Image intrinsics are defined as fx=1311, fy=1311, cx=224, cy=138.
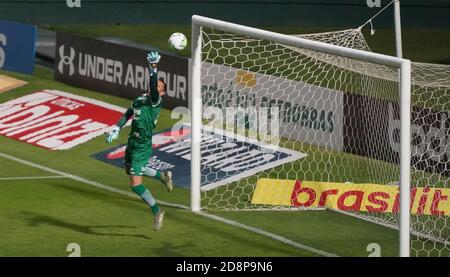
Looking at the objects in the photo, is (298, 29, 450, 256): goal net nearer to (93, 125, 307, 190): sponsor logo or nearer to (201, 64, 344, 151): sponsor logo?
(201, 64, 344, 151): sponsor logo

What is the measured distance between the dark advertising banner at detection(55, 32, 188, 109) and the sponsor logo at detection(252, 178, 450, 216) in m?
5.31

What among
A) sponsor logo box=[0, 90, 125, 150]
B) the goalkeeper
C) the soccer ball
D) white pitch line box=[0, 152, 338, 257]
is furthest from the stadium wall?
the goalkeeper

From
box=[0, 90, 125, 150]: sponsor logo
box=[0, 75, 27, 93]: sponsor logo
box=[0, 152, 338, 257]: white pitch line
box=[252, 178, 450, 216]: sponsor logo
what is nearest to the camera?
box=[0, 152, 338, 257]: white pitch line

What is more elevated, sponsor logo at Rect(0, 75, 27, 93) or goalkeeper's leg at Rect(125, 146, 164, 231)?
goalkeeper's leg at Rect(125, 146, 164, 231)

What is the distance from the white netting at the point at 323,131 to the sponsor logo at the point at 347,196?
0.8 inches

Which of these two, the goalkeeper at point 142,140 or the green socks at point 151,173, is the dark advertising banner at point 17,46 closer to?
the green socks at point 151,173

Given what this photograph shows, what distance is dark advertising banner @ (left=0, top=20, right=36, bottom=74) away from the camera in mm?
27781

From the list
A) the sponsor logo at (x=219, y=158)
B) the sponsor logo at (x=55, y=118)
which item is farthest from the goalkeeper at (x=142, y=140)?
the sponsor logo at (x=55, y=118)

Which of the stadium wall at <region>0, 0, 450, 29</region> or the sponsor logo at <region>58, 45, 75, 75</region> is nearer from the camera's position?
the sponsor logo at <region>58, 45, 75, 75</region>

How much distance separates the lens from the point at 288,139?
21000 mm

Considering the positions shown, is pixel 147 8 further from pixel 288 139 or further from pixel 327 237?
pixel 327 237

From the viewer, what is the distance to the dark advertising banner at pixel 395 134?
60.4ft

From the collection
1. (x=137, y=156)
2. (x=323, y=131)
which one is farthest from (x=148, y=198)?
(x=323, y=131)
